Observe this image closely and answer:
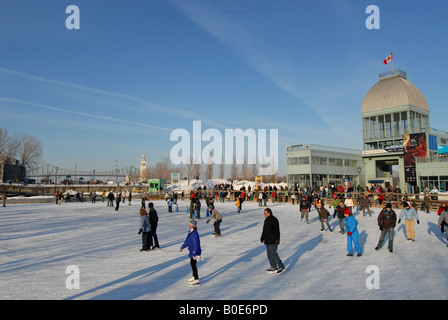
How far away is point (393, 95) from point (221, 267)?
1985 inches

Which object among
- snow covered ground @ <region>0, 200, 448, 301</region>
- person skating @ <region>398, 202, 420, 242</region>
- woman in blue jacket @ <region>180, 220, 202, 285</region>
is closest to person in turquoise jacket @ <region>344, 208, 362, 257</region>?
snow covered ground @ <region>0, 200, 448, 301</region>

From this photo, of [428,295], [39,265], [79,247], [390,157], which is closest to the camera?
[428,295]

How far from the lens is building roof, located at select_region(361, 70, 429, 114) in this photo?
4753 centimetres

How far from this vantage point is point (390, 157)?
47344 mm

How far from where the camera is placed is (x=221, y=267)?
349 inches

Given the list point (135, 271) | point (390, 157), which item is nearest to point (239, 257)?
point (135, 271)

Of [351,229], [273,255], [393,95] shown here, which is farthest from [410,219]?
[393,95]

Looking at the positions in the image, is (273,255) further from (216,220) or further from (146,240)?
(216,220)

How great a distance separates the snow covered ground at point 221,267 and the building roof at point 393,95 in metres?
39.5

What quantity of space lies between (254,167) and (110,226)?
81380 mm

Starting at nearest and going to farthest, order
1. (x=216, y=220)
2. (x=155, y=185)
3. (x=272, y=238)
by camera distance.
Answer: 1. (x=272, y=238)
2. (x=216, y=220)
3. (x=155, y=185)

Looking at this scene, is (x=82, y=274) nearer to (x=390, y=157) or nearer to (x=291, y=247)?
(x=291, y=247)

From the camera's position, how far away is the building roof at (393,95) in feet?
156
